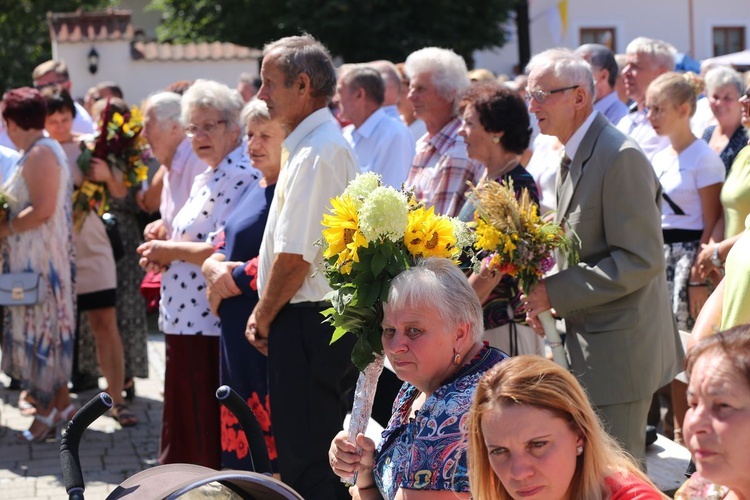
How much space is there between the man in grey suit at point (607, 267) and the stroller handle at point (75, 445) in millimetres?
2098

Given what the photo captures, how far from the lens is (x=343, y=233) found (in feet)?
10.9

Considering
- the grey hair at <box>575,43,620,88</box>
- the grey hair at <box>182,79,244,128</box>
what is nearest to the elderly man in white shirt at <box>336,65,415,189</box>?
the grey hair at <box>182,79,244,128</box>

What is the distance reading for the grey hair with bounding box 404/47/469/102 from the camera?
5.93 metres

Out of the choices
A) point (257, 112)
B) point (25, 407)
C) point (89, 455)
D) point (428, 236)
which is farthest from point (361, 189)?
point (25, 407)

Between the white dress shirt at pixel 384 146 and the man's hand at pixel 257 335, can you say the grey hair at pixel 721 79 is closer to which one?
the white dress shirt at pixel 384 146

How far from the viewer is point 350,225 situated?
3305 millimetres

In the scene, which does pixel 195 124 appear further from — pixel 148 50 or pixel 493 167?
pixel 148 50

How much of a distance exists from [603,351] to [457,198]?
142cm

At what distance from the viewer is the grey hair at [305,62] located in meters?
4.47

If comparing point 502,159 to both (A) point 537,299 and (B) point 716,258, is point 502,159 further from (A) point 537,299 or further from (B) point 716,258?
(B) point 716,258

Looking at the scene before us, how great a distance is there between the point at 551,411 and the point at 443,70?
3.87 m

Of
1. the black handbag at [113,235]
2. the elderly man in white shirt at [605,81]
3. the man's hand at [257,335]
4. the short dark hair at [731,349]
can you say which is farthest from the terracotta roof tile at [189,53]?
the short dark hair at [731,349]

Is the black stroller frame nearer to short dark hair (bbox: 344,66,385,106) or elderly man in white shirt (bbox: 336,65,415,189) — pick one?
elderly man in white shirt (bbox: 336,65,415,189)

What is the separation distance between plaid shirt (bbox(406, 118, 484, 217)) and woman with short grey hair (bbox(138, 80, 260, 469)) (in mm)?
913
